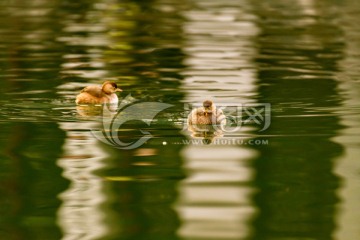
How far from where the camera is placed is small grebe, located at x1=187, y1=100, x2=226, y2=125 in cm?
Answer: 1079

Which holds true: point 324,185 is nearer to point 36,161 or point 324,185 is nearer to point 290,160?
point 290,160

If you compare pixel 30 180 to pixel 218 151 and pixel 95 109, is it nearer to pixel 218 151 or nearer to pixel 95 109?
pixel 218 151

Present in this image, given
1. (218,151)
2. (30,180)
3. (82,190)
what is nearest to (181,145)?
(218,151)

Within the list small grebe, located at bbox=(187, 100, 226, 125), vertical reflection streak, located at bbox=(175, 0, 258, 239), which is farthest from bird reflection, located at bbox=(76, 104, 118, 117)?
small grebe, located at bbox=(187, 100, 226, 125)

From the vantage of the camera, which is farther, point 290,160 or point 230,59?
point 230,59

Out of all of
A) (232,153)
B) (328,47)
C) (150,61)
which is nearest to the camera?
(232,153)

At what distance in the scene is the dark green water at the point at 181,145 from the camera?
7070mm

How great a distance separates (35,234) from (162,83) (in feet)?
24.6

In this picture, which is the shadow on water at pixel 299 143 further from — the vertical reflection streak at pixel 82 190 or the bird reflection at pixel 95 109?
the bird reflection at pixel 95 109

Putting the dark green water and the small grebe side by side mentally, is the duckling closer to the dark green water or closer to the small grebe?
the dark green water

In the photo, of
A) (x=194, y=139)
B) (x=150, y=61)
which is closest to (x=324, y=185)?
(x=194, y=139)

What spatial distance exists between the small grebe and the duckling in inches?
67.0

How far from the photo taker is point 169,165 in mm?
8898

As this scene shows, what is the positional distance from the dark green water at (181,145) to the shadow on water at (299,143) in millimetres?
16
